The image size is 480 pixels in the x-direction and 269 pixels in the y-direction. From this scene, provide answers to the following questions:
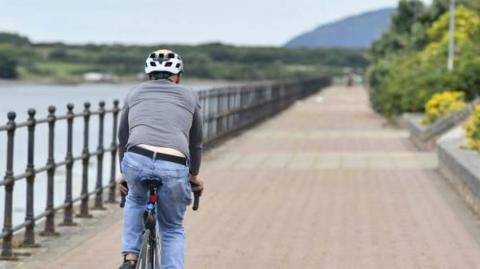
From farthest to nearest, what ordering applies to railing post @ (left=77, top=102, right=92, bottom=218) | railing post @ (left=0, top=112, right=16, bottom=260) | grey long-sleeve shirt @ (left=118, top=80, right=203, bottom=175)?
railing post @ (left=77, top=102, right=92, bottom=218) → railing post @ (left=0, top=112, right=16, bottom=260) → grey long-sleeve shirt @ (left=118, top=80, right=203, bottom=175)

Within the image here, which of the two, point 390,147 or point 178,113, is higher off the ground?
point 178,113

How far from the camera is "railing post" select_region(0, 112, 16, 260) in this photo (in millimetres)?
10422

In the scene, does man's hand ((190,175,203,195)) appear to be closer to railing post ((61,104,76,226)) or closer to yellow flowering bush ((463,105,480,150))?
railing post ((61,104,76,226))

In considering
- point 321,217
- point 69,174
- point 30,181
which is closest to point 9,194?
point 30,181

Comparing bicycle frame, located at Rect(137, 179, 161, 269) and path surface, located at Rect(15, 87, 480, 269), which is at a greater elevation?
bicycle frame, located at Rect(137, 179, 161, 269)

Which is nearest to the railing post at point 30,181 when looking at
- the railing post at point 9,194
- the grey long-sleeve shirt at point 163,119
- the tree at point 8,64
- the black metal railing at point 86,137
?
the black metal railing at point 86,137

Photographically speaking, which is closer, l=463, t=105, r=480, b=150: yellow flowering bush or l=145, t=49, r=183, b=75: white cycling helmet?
l=145, t=49, r=183, b=75: white cycling helmet

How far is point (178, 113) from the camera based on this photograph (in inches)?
300

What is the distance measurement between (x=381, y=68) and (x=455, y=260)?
37.5 m

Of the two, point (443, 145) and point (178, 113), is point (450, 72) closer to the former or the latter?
point (443, 145)

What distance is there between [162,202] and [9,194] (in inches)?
126

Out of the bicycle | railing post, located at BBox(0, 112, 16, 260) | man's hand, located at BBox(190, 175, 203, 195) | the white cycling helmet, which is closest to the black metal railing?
railing post, located at BBox(0, 112, 16, 260)

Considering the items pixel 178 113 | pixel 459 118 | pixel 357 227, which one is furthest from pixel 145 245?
pixel 459 118

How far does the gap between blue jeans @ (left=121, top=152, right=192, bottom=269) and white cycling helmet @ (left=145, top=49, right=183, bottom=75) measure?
0.52 m
